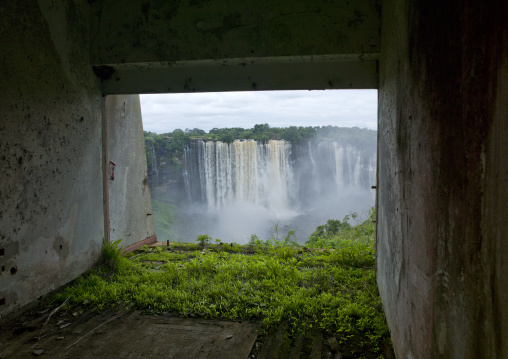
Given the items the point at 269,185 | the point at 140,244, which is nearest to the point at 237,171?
the point at 269,185

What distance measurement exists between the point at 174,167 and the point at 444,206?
2344 cm

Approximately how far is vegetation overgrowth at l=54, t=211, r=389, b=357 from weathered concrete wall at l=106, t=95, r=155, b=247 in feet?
1.62

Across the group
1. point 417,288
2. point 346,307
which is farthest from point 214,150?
point 417,288

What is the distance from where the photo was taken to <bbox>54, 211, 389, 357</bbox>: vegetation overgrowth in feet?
9.63

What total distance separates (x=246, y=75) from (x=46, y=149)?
7.14 feet

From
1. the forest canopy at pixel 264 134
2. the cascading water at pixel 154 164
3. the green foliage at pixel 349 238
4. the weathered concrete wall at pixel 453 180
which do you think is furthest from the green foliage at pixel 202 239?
the cascading water at pixel 154 164

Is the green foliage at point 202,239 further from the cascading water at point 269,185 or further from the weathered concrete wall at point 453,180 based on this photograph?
the cascading water at point 269,185

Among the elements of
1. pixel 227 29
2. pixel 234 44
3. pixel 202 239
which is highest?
pixel 227 29

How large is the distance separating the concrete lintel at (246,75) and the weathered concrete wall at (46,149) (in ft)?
1.57

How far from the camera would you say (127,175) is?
16.8 feet

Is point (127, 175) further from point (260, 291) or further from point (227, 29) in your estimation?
point (260, 291)

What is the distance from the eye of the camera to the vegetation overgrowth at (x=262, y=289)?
2936 mm

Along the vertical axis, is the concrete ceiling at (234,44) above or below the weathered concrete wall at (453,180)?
above

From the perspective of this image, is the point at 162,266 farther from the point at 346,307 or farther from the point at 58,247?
the point at 346,307
